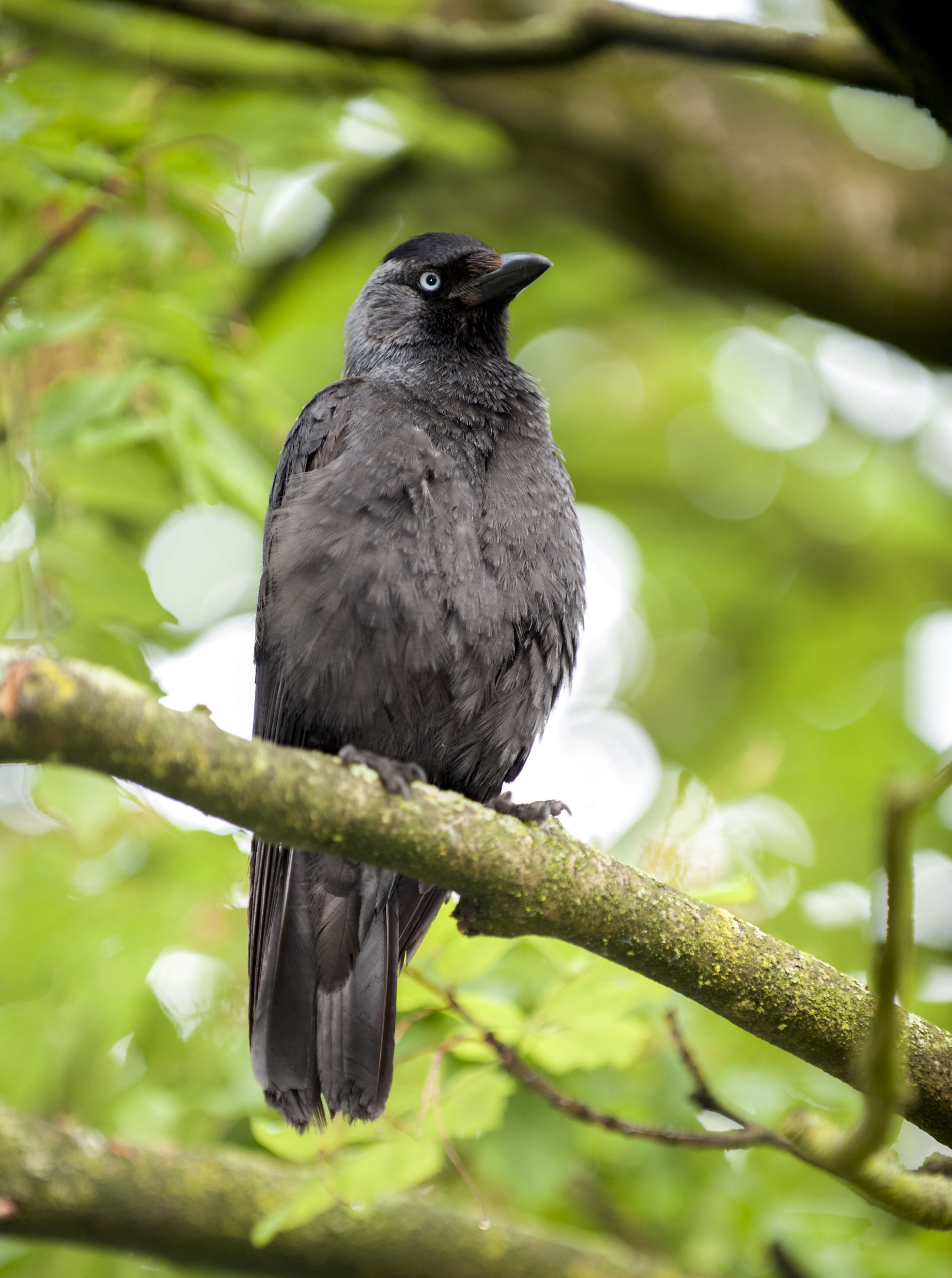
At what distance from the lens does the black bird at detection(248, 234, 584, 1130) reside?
131 inches

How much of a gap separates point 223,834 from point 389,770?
1541 mm

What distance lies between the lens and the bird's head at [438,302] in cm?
447

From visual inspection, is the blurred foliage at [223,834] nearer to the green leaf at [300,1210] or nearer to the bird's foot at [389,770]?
the green leaf at [300,1210]

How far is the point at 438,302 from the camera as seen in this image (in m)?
4.64

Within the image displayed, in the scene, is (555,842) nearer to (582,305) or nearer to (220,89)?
(220,89)

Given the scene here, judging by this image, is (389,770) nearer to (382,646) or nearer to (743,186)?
(382,646)

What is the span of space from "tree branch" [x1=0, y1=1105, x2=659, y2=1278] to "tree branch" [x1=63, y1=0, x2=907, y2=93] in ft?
12.4

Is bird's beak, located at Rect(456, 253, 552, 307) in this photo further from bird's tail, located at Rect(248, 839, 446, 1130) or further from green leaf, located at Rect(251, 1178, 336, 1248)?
green leaf, located at Rect(251, 1178, 336, 1248)

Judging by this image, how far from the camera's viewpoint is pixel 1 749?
1.80 m

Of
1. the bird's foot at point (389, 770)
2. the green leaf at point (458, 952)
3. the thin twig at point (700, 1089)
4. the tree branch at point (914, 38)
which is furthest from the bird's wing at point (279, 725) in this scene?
the tree branch at point (914, 38)

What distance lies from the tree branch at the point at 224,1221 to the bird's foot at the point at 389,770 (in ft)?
4.19

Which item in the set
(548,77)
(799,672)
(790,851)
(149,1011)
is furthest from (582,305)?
(149,1011)

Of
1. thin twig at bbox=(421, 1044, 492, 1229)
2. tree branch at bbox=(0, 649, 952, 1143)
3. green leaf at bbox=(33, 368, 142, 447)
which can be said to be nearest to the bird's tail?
thin twig at bbox=(421, 1044, 492, 1229)

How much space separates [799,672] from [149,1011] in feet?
16.3
